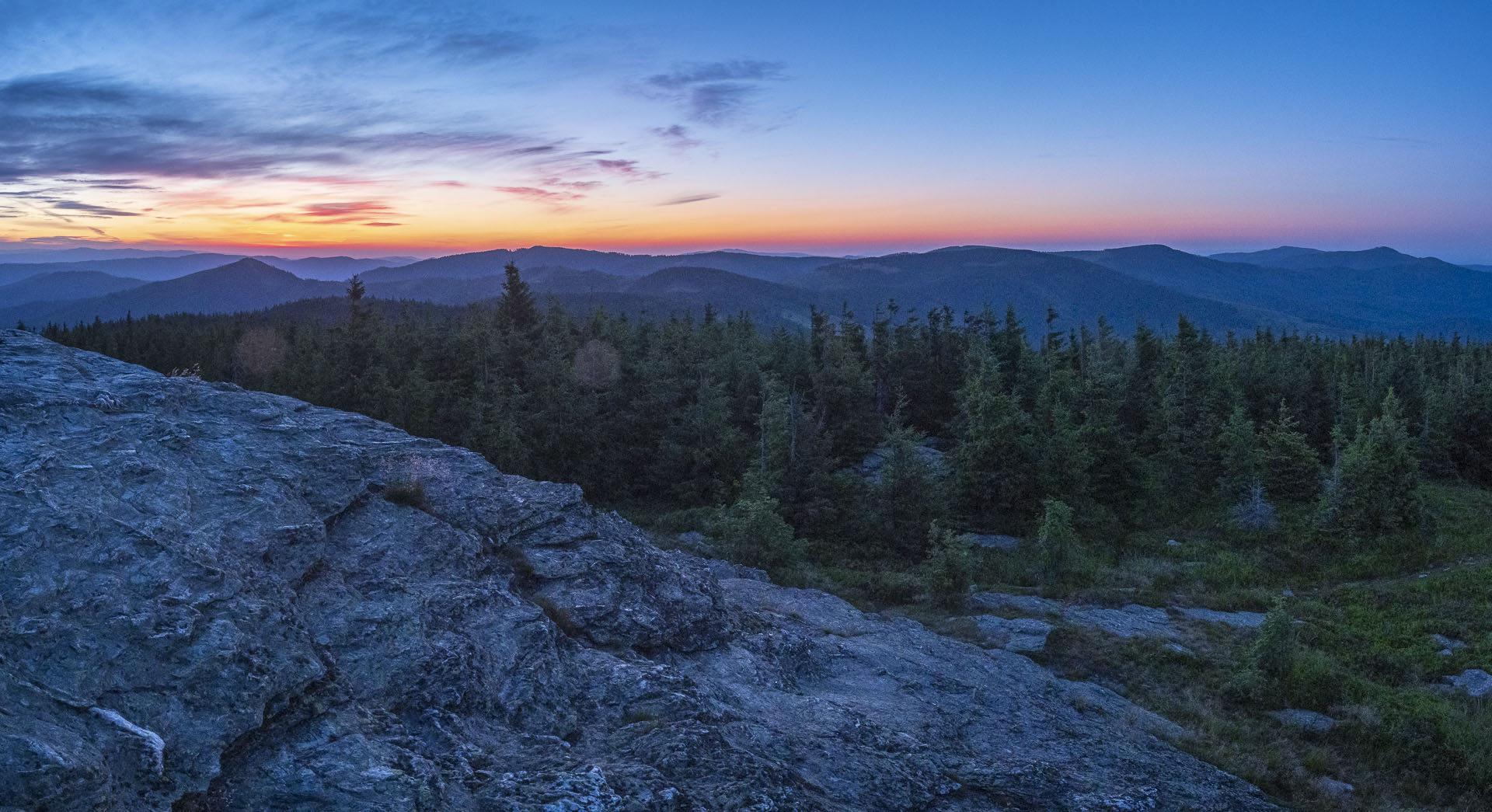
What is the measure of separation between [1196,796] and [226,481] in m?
14.5

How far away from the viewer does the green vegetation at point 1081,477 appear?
18.9 meters

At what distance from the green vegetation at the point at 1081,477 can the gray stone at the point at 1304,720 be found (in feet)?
0.61

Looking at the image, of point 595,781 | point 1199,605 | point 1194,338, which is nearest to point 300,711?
point 595,781

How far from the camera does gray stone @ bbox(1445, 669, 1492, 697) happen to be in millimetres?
19938

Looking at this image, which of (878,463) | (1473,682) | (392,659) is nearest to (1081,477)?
(878,463)

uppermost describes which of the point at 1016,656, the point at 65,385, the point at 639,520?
the point at 65,385

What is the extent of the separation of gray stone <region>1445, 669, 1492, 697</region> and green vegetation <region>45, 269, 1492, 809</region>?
515mm

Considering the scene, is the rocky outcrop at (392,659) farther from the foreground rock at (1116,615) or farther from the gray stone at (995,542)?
the gray stone at (995,542)

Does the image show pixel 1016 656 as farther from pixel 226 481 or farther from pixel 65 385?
pixel 65 385

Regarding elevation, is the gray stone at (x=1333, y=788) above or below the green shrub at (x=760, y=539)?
below

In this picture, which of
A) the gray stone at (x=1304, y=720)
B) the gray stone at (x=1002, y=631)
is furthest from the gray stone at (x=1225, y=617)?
the gray stone at (x=1002, y=631)

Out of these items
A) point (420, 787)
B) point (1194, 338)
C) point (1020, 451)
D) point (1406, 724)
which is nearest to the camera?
point (420, 787)

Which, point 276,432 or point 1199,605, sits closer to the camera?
point 276,432

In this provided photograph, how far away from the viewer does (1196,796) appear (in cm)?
1090
